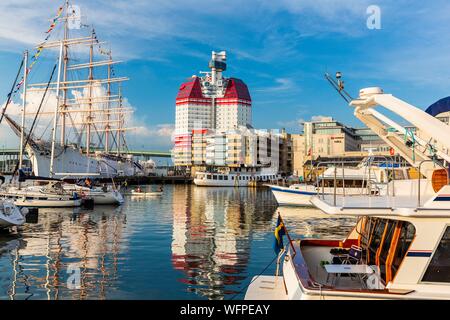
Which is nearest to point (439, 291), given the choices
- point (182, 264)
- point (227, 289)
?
point (227, 289)

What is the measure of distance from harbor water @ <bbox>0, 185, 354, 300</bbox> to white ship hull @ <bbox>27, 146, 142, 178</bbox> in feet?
96.0

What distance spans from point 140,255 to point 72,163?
80664 mm

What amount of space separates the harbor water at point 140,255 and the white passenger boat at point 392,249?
4076mm

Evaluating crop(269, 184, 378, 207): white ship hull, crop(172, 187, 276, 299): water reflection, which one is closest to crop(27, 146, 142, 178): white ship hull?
crop(269, 184, 378, 207): white ship hull

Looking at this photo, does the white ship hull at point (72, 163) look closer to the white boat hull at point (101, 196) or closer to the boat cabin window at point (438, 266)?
the white boat hull at point (101, 196)

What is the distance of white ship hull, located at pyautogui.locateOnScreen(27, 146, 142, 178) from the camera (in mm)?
79625

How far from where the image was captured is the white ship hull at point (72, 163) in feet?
261

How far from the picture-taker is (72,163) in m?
92.6

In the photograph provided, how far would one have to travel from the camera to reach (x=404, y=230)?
827 centimetres

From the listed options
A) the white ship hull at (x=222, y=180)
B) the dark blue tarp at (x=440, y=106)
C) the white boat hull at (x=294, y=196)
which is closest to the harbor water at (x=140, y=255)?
the dark blue tarp at (x=440, y=106)

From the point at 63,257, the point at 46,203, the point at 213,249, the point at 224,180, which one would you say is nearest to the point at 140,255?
the point at 63,257

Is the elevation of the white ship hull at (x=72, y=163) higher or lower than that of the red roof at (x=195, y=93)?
lower

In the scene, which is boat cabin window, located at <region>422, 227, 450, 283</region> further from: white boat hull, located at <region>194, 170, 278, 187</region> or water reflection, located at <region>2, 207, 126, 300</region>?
white boat hull, located at <region>194, 170, 278, 187</region>

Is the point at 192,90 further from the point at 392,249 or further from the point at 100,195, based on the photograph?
the point at 392,249
